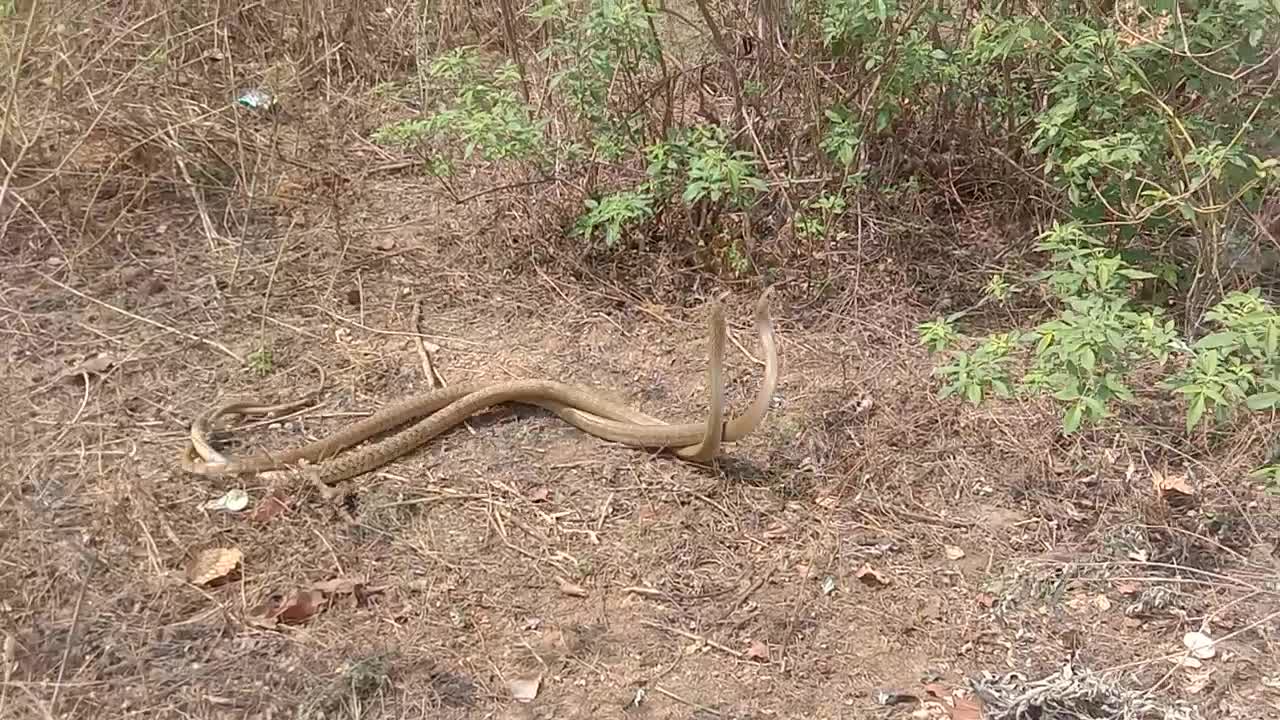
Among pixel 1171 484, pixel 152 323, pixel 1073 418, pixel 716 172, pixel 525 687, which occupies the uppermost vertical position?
pixel 716 172

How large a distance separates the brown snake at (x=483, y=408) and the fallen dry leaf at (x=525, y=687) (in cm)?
115

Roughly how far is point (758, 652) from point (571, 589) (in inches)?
26.2

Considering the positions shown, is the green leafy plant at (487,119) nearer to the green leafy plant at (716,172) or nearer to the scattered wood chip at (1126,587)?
the green leafy plant at (716,172)

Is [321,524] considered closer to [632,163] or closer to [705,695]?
[705,695]

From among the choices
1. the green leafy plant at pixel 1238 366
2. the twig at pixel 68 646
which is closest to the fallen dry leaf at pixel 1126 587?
the green leafy plant at pixel 1238 366

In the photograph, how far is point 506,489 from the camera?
4.07 m

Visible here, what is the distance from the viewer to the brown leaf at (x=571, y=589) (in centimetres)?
359

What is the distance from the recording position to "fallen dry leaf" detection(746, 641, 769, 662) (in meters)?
3.35

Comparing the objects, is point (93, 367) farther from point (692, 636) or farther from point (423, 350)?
point (692, 636)

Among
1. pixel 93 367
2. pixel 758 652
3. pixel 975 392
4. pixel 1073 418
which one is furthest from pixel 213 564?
pixel 1073 418

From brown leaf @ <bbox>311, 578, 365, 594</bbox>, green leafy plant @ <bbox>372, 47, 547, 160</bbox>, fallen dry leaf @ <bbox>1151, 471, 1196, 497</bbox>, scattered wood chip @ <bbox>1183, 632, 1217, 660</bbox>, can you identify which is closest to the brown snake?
brown leaf @ <bbox>311, 578, 365, 594</bbox>

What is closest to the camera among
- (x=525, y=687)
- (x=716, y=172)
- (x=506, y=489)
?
(x=525, y=687)

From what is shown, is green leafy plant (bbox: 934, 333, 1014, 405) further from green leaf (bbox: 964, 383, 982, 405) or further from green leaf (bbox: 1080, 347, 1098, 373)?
green leaf (bbox: 1080, 347, 1098, 373)

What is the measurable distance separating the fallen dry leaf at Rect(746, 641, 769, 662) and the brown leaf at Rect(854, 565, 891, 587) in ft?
1.58
